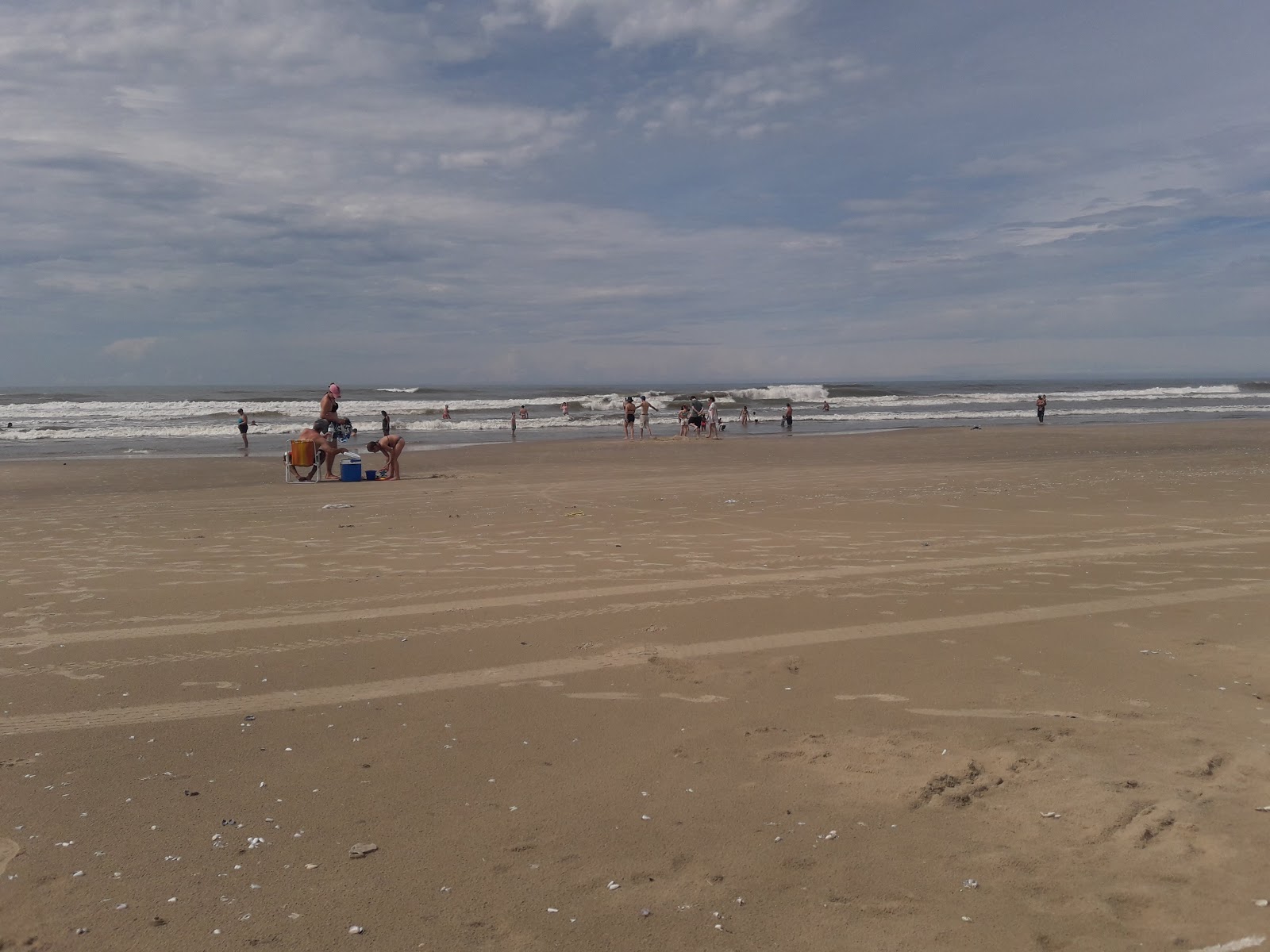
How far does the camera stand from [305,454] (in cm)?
1627

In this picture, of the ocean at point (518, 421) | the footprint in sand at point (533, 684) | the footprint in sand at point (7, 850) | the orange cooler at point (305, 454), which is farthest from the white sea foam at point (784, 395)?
the footprint in sand at point (7, 850)

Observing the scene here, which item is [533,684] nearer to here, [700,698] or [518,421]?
[700,698]

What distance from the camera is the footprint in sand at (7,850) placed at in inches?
124

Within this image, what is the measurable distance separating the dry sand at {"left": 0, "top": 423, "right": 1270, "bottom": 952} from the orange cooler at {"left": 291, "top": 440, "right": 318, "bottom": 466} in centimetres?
688

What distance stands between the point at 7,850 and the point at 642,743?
2.56 metres

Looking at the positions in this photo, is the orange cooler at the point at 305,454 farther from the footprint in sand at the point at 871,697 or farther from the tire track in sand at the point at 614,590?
the footprint in sand at the point at 871,697

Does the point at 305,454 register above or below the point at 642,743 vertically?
above

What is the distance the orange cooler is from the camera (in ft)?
53.2

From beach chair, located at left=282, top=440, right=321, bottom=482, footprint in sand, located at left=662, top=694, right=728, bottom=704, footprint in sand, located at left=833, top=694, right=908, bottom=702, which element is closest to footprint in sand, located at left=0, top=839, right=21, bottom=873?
footprint in sand, located at left=662, top=694, right=728, bottom=704

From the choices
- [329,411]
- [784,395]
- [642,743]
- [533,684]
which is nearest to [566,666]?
[533,684]

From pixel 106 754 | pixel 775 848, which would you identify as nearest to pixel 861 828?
pixel 775 848

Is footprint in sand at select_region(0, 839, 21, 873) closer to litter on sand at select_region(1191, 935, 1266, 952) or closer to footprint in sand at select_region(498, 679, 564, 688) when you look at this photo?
footprint in sand at select_region(498, 679, 564, 688)

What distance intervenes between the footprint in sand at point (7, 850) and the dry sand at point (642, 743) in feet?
0.13

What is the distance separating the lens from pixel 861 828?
3.37m
